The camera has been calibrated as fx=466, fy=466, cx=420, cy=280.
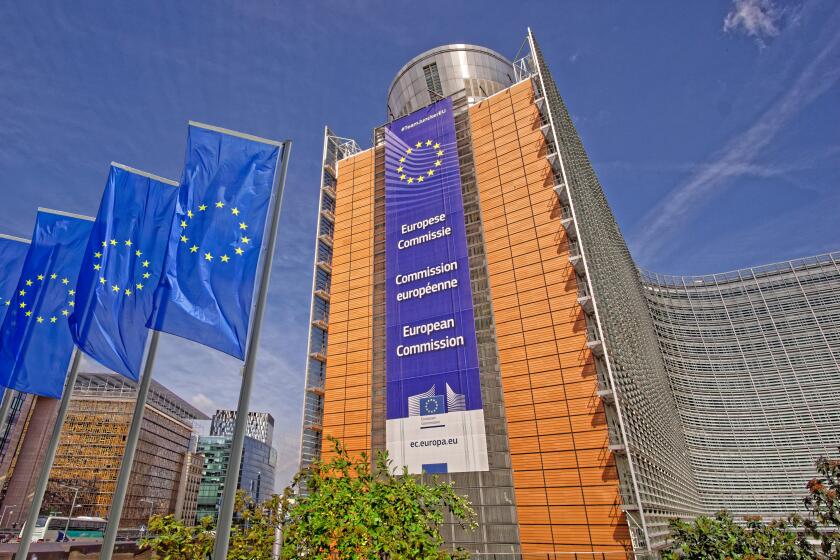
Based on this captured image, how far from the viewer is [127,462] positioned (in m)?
12.7

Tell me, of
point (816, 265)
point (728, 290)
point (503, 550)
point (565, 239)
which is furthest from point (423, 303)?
point (816, 265)

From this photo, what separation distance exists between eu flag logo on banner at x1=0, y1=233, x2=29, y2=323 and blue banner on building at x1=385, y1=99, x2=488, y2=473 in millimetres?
27501

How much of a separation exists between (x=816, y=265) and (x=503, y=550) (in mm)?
83412

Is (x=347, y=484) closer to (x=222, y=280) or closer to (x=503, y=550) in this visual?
(x=222, y=280)

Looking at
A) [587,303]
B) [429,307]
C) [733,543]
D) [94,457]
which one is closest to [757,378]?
[587,303]

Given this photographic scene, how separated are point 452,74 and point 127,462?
5616cm

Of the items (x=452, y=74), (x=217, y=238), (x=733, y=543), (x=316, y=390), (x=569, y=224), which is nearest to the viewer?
(x=217, y=238)

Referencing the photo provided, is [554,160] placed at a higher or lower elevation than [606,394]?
higher

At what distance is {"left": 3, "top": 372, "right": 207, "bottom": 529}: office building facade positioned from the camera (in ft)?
299

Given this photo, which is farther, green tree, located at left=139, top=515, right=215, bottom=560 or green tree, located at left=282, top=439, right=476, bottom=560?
green tree, located at left=139, top=515, right=215, bottom=560

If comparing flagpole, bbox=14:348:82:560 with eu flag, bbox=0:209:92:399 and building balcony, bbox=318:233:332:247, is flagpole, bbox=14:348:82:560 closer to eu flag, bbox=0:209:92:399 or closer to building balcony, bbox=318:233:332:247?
eu flag, bbox=0:209:92:399

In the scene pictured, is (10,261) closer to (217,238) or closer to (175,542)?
(217,238)

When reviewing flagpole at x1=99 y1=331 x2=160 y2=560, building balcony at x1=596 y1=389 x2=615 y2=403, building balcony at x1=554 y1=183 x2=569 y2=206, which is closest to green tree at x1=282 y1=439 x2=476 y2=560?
flagpole at x1=99 y1=331 x2=160 y2=560

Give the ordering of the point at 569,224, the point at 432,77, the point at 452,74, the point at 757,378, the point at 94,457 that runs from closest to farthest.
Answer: the point at 569,224
the point at 452,74
the point at 432,77
the point at 757,378
the point at 94,457
